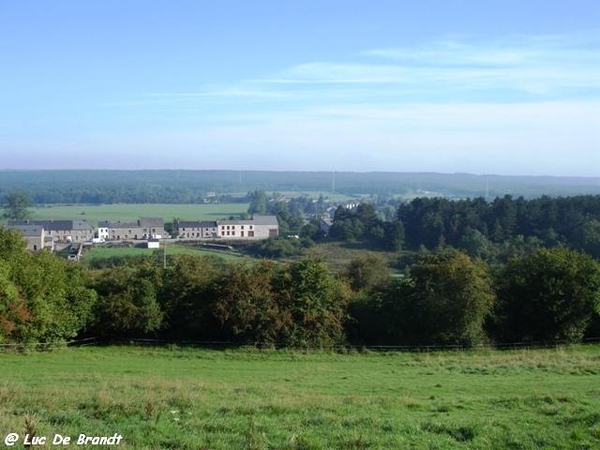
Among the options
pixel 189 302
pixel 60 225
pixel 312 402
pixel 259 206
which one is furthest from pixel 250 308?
pixel 259 206

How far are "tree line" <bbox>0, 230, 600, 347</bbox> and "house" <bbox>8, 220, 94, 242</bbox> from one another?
180 ft

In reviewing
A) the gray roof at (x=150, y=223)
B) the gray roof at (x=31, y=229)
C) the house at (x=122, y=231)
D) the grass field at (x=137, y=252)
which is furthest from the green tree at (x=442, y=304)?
the gray roof at (x=150, y=223)

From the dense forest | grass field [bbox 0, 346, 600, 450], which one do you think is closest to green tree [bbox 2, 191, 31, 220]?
the dense forest

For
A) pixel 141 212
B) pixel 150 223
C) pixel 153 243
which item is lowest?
pixel 153 243

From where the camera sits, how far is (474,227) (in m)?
66.4

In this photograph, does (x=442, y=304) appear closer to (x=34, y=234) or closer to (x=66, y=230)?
(x=34, y=234)

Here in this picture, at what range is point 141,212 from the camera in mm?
127000

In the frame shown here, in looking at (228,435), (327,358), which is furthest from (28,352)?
(228,435)

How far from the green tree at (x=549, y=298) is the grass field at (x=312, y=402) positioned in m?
4.54

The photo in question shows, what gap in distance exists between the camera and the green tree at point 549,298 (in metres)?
28.3

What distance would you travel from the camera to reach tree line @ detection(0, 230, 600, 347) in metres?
27.3

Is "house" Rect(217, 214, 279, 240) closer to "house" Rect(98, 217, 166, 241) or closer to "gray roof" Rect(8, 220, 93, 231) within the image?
"house" Rect(98, 217, 166, 241)

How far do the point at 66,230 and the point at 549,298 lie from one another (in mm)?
68946

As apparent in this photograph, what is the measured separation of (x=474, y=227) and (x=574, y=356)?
4314 cm
